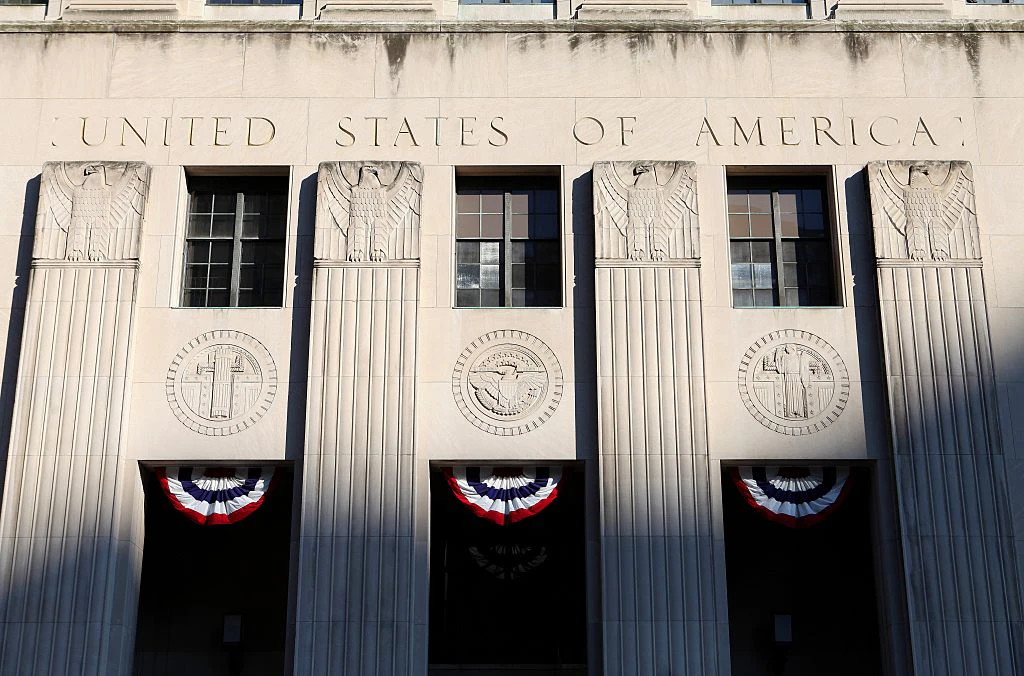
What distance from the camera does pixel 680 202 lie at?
1998cm

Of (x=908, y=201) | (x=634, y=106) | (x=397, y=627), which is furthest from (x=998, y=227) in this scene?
(x=397, y=627)

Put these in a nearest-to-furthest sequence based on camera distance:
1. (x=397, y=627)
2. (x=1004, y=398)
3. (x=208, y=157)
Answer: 1. (x=397, y=627)
2. (x=1004, y=398)
3. (x=208, y=157)

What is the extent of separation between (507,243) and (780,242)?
4.64m

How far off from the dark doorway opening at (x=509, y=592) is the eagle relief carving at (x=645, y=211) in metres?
4.58

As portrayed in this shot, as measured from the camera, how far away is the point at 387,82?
69.1ft

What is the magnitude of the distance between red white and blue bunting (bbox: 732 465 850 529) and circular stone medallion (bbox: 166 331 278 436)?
7.74m

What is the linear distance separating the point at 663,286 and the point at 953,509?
5.60 metres

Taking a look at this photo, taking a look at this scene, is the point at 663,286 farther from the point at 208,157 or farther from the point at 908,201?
the point at 208,157

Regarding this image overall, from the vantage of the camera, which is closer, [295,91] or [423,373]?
[423,373]

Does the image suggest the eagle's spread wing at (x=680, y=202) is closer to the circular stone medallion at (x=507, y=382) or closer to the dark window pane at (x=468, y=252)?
the circular stone medallion at (x=507, y=382)

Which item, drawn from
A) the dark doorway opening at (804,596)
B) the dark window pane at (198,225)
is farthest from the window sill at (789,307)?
the dark window pane at (198,225)

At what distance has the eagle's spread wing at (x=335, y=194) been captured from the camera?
65.6 feet

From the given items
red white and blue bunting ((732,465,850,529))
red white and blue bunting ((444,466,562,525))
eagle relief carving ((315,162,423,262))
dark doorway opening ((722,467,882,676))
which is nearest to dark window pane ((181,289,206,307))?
eagle relief carving ((315,162,423,262))

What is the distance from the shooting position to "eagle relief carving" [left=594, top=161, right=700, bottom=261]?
19.8 meters
